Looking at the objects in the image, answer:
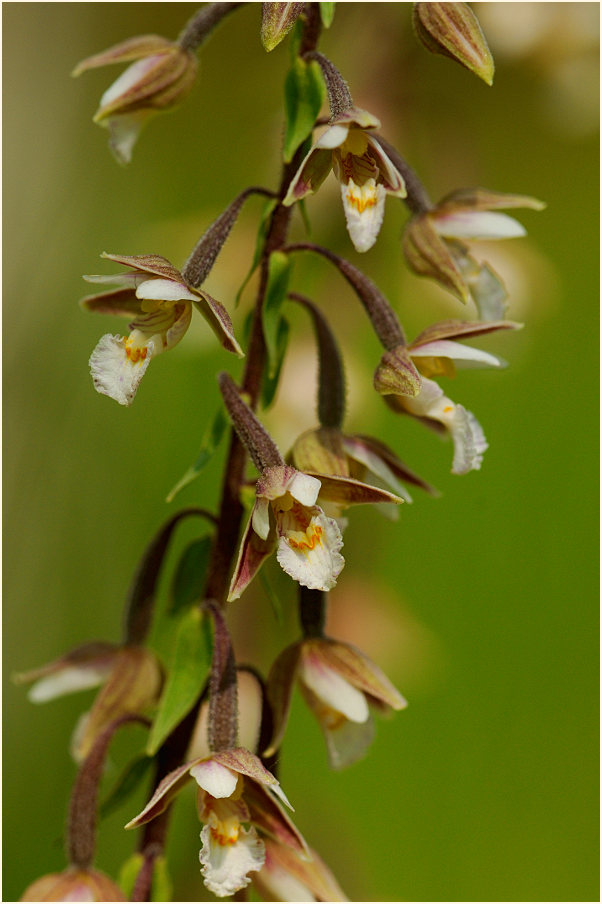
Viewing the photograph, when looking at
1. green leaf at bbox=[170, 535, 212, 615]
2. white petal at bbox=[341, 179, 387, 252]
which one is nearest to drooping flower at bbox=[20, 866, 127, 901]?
green leaf at bbox=[170, 535, 212, 615]

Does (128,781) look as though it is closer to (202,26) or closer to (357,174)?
(357,174)

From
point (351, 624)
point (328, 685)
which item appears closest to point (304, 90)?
point (328, 685)

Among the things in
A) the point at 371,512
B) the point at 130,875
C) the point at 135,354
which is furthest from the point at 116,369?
the point at 371,512

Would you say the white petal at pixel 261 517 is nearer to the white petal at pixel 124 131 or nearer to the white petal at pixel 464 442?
the white petal at pixel 464 442

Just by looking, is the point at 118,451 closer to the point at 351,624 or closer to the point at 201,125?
the point at 351,624

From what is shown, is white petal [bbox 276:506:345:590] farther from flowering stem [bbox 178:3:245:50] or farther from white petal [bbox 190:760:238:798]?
flowering stem [bbox 178:3:245:50]

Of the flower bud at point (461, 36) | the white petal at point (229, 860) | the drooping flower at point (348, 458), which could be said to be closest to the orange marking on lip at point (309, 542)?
the drooping flower at point (348, 458)

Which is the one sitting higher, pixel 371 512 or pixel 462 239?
pixel 462 239
